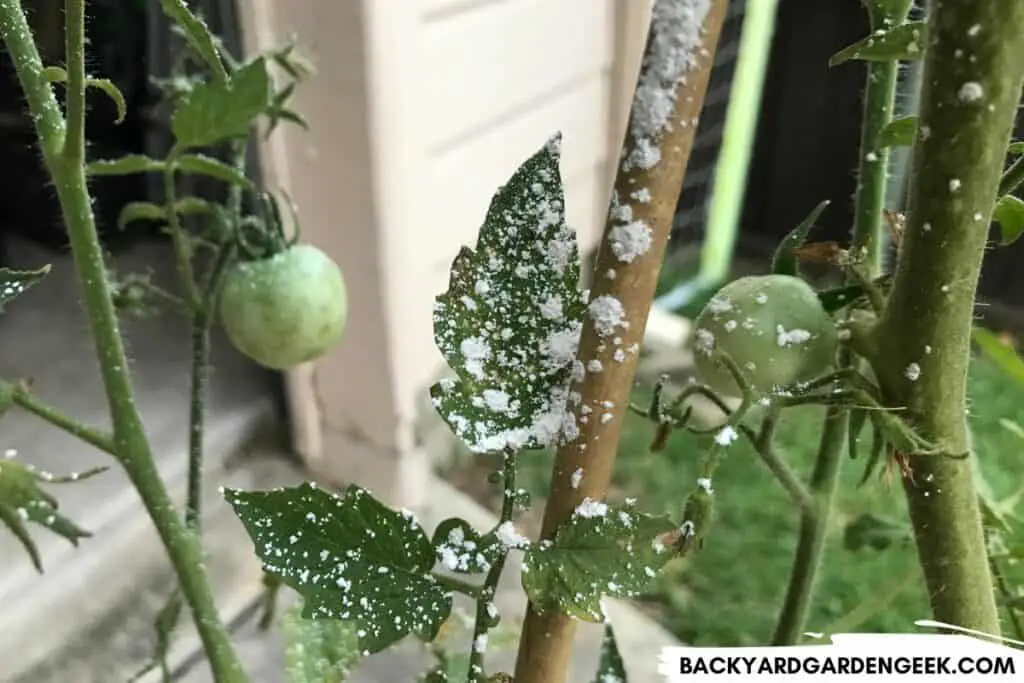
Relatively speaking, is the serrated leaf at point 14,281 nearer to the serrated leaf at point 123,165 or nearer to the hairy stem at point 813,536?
the serrated leaf at point 123,165

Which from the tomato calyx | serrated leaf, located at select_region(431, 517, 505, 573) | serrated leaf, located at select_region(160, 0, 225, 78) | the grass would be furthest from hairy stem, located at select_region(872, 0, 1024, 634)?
the grass

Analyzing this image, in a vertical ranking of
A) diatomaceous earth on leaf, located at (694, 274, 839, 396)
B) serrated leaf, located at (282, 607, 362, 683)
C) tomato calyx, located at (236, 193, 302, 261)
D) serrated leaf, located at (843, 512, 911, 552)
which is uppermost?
diatomaceous earth on leaf, located at (694, 274, 839, 396)

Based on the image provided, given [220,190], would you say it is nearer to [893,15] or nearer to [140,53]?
[140,53]

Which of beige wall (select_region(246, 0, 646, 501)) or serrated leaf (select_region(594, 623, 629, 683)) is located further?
beige wall (select_region(246, 0, 646, 501))

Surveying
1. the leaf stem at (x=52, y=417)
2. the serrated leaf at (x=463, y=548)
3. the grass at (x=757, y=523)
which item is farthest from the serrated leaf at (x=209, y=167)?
the grass at (x=757, y=523)

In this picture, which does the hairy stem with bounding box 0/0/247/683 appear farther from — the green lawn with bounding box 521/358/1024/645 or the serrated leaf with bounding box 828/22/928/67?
the green lawn with bounding box 521/358/1024/645

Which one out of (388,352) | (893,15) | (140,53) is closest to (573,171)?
(388,352)
